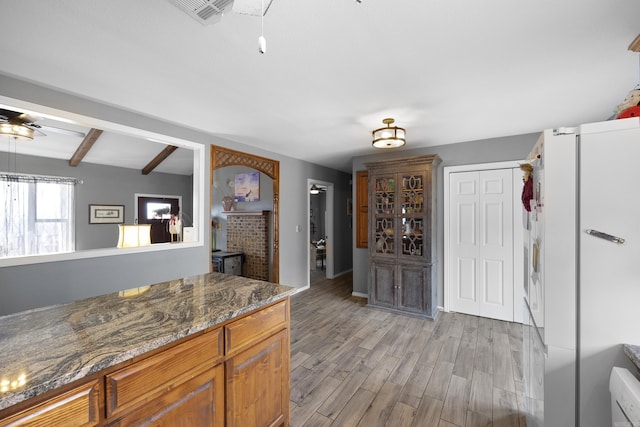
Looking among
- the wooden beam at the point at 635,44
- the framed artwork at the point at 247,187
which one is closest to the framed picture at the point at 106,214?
the framed artwork at the point at 247,187

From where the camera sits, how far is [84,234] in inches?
193

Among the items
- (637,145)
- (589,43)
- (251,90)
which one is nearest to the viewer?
(637,145)

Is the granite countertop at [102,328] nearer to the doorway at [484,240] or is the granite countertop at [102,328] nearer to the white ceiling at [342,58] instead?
the white ceiling at [342,58]

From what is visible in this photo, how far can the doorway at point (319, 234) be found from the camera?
5553 mm

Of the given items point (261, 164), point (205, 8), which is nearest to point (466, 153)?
point (261, 164)

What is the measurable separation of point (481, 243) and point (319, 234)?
18.7 feet

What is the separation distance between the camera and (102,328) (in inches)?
44.2

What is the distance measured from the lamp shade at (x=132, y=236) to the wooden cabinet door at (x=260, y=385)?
82.9 inches

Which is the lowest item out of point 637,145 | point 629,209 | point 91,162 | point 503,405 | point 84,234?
point 503,405

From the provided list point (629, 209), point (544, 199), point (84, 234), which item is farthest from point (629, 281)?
point (84, 234)

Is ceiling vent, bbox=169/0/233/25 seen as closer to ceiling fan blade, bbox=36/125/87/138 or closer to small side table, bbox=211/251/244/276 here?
ceiling fan blade, bbox=36/125/87/138

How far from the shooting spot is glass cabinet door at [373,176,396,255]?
3891 mm

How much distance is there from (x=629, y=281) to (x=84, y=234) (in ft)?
22.4

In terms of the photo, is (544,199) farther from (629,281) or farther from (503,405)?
(503,405)
